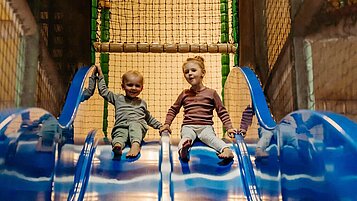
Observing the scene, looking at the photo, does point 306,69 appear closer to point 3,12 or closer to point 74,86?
point 74,86

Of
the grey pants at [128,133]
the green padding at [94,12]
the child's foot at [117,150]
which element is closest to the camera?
the child's foot at [117,150]

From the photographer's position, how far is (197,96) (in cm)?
342

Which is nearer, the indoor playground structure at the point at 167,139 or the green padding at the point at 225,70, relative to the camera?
the indoor playground structure at the point at 167,139

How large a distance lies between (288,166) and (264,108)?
3.08 feet

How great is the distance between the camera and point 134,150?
3.05 meters

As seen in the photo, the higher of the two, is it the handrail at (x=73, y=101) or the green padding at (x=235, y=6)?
the green padding at (x=235, y=6)

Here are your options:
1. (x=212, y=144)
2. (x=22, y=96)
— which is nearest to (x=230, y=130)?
(x=212, y=144)

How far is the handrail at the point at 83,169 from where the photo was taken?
2.70 metres

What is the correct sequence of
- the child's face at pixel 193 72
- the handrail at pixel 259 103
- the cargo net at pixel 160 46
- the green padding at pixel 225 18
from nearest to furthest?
the handrail at pixel 259 103, the child's face at pixel 193 72, the cargo net at pixel 160 46, the green padding at pixel 225 18

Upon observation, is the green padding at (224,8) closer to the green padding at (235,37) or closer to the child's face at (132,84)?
the green padding at (235,37)

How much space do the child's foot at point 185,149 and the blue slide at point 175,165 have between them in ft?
0.13

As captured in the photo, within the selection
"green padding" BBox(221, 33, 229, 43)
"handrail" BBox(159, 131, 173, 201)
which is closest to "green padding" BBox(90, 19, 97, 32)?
"green padding" BBox(221, 33, 229, 43)

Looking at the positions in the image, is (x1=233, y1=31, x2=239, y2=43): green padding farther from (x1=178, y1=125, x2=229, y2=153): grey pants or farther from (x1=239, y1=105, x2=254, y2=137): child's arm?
(x1=178, y1=125, x2=229, y2=153): grey pants

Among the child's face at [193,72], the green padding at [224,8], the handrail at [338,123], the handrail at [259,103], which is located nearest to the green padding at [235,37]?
the green padding at [224,8]
